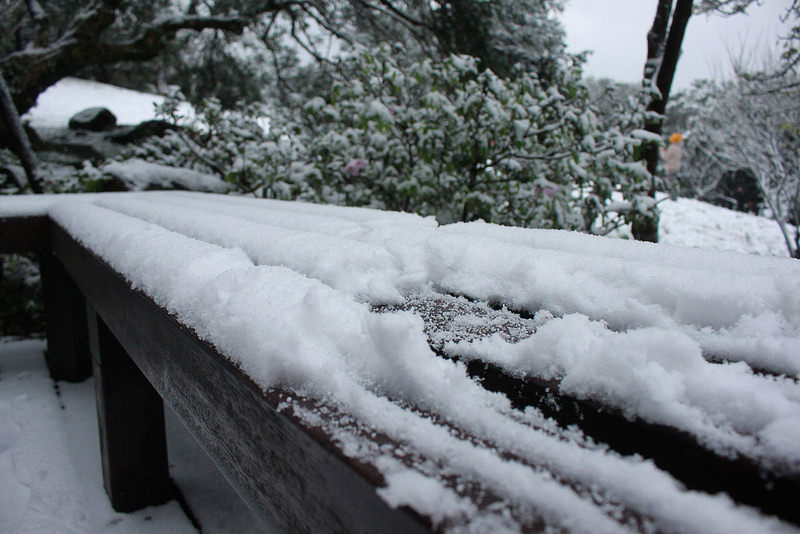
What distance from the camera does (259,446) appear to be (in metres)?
0.52

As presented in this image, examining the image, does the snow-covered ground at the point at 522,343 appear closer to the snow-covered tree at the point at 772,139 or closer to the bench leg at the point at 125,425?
the bench leg at the point at 125,425

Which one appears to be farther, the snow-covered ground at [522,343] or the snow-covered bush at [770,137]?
the snow-covered bush at [770,137]

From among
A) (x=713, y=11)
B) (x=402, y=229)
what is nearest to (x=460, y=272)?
(x=402, y=229)

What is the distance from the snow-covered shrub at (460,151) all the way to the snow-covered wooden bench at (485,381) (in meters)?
2.14

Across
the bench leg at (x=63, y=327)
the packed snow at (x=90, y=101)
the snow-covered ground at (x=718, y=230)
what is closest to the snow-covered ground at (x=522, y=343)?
the bench leg at (x=63, y=327)

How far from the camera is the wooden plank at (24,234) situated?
2.22 metres

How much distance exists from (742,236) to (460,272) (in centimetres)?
1123

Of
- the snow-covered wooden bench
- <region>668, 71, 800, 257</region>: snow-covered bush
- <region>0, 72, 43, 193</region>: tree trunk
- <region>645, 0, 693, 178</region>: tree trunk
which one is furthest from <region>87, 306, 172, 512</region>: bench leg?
<region>668, 71, 800, 257</region>: snow-covered bush

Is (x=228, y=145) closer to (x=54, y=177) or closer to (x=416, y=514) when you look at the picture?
(x=54, y=177)

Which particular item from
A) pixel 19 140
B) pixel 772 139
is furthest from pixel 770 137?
pixel 19 140

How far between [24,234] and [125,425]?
1326 millimetres

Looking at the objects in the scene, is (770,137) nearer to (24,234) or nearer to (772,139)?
(772,139)

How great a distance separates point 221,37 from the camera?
805 centimetres

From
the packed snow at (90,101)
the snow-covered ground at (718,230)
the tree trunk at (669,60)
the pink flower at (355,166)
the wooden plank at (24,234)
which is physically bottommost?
the snow-covered ground at (718,230)
